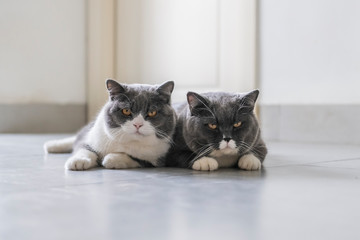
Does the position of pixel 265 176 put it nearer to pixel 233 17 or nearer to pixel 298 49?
pixel 298 49

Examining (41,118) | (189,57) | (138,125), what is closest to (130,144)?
(138,125)

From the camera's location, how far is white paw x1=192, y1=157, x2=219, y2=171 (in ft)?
5.11

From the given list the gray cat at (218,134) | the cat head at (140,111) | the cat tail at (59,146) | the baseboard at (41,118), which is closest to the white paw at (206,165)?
the gray cat at (218,134)

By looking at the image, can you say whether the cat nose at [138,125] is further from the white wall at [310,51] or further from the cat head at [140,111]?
the white wall at [310,51]

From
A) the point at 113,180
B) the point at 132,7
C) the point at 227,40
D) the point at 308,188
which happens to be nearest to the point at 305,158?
the point at 308,188

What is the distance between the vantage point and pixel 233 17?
3.04 meters

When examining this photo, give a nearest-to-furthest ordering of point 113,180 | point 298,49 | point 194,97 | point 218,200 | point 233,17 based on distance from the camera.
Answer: point 218,200 → point 113,180 → point 194,97 → point 298,49 → point 233,17

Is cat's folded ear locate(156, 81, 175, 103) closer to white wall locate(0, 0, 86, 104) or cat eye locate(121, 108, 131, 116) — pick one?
cat eye locate(121, 108, 131, 116)

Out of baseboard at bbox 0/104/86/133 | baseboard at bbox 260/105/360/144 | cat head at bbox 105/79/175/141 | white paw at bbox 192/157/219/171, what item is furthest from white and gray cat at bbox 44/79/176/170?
baseboard at bbox 0/104/86/133

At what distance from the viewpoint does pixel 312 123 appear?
2.70 m

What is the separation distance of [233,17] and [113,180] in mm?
1944

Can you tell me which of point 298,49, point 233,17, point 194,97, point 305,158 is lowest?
point 305,158

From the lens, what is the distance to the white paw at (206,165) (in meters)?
1.56

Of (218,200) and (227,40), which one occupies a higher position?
(227,40)
